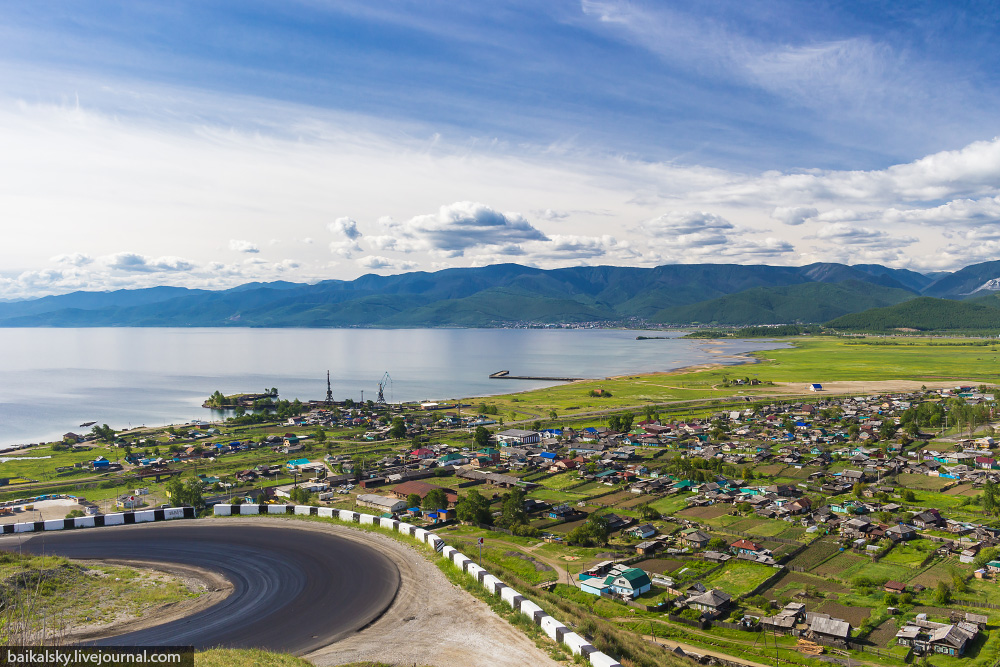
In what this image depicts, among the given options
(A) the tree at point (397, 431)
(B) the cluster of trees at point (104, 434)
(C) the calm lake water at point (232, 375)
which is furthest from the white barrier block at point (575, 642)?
(C) the calm lake water at point (232, 375)

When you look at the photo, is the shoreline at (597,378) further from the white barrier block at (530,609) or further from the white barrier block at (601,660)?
the white barrier block at (601,660)

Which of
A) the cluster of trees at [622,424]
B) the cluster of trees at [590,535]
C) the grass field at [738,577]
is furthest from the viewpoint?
the cluster of trees at [622,424]

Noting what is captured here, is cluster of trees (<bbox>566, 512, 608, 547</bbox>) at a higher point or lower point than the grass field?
higher

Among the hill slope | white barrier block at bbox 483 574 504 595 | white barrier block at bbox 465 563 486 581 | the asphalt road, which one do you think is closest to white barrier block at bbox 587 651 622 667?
white barrier block at bbox 483 574 504 595

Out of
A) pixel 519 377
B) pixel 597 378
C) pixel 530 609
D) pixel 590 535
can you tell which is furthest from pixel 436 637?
pixel 519 377

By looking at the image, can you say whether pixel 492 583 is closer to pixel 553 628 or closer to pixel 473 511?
pixel 553 628

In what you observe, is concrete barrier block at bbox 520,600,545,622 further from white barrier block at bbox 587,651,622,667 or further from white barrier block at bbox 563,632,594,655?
white barrier block at bbox 587,651,622,667
